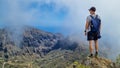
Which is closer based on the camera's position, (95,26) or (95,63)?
(95,26)

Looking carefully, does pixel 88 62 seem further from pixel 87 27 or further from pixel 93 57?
pixel 87 27

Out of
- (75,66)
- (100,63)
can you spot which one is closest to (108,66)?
(100,63)

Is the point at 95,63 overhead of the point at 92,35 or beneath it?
beneath

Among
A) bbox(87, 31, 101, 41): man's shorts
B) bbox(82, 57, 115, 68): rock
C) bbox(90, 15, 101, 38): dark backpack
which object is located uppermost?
bbox(90, 15, 101, 38): dark backpack

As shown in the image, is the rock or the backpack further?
the rock

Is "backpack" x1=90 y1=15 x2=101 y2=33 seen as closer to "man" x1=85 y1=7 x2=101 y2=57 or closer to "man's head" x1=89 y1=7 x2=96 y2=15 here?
"man" x1=85 y1=7 x2=101 y2=57

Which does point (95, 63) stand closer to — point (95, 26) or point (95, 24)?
point (95, 26)

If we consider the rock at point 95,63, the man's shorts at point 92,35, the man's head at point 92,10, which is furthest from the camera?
the rock at point 95,63

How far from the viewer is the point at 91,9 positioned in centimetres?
2508

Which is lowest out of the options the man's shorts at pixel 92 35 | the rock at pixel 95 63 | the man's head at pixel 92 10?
the rock at pixel 95 63

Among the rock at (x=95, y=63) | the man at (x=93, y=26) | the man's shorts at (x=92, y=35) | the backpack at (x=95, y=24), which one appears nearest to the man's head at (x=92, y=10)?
the man at (x=93, y=26)

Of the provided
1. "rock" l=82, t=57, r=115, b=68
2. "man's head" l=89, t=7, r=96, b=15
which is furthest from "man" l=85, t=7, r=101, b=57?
"rock" l=82, t=57, r=115, b=68

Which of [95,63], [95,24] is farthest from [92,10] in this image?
[95,63]

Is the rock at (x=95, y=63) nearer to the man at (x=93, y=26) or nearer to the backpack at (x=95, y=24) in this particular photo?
the man at (x=93, y=26)
